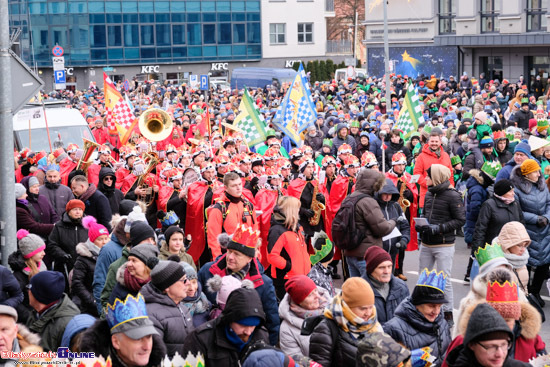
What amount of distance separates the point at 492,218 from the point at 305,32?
54145 mm

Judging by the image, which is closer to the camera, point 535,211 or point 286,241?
point 286,241

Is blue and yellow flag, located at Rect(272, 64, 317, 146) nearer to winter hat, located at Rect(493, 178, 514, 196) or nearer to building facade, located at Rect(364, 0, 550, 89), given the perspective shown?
winter hat, located at Rect(493, 178, 514, 196)

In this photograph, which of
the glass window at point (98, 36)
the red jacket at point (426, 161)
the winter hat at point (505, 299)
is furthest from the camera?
the glass window at point (98, 36)

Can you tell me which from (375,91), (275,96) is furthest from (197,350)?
(275,96)

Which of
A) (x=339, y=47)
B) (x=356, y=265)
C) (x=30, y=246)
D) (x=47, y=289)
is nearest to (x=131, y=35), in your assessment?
(x=339, y=47)

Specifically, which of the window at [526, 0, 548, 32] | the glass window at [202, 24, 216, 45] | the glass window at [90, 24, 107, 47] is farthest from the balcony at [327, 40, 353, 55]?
the window at [526, 0, 548, 32]

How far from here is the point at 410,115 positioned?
773 inches

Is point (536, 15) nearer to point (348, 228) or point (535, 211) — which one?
point (535, 211)

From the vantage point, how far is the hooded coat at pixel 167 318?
19.1 feet

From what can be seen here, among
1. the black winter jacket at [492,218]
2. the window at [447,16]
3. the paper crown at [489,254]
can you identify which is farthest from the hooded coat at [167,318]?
the window at [447,16]

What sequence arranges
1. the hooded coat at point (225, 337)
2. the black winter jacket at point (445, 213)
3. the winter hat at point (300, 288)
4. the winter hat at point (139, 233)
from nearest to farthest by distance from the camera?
the hooded coat at point (225, 337)
the winter hat at point (300, 288)
the winter hat at point (139, 233)
the black winter jacket at point (445, 213)

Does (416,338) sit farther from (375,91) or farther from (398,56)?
(398,56)

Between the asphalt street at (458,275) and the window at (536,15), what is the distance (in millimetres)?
24888

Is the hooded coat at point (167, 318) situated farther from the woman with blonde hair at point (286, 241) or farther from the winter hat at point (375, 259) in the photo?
the woman with blonde hair at point (286, 241)
